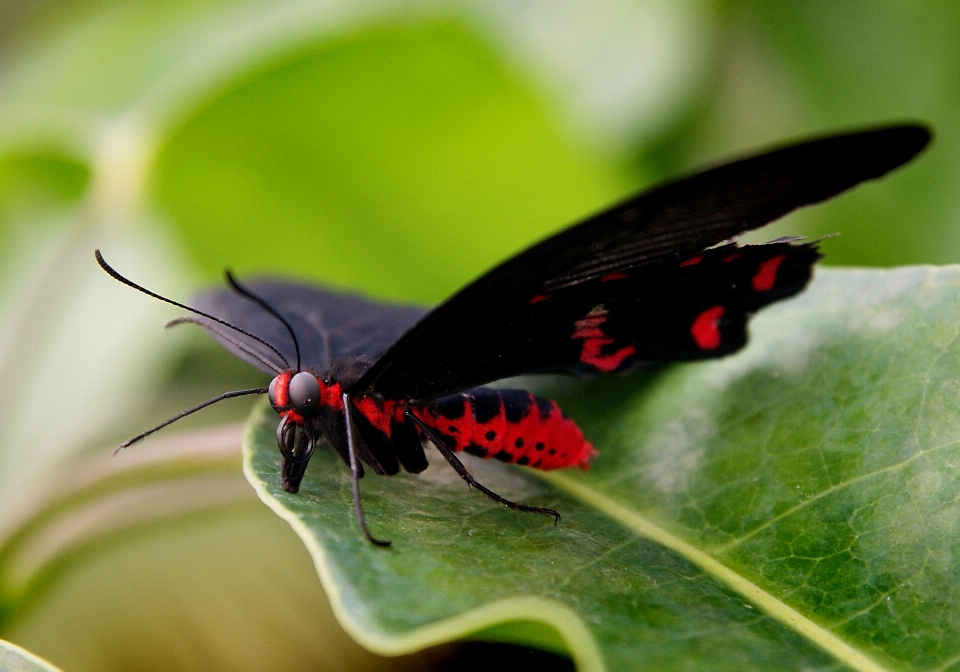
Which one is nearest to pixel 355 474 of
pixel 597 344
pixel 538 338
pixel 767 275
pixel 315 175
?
pixel 538 338

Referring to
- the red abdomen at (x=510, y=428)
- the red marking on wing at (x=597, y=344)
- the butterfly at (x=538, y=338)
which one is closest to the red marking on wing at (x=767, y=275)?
the butterfly at (x=538, y=338)

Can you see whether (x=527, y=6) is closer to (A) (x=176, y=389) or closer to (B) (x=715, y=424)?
(A) (x=176, y=389)

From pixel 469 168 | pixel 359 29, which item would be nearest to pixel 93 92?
pixel 359 29

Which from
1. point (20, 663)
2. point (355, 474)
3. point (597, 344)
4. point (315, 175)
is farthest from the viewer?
point (315, 175)

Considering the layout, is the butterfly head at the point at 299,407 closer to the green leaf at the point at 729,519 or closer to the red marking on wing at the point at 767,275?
the green leaf at the point at 729,519

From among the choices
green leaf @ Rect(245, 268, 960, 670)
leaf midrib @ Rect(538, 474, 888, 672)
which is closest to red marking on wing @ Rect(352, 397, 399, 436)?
green leaf @ Rect(245, 268, 960, 670)

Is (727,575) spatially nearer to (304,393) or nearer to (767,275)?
(767,275)
